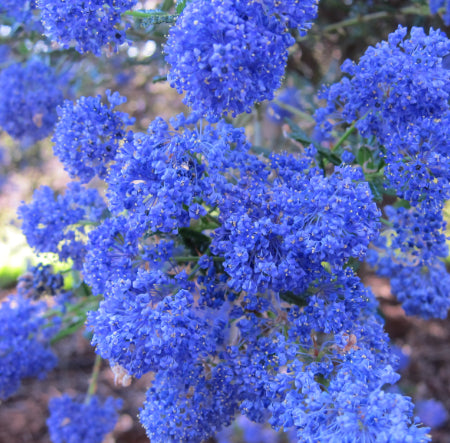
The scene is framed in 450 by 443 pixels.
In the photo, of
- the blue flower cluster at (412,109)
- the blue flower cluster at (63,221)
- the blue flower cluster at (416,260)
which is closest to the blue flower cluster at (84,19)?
the blue flower cluster at (63,221)

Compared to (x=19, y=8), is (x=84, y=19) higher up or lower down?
lower down

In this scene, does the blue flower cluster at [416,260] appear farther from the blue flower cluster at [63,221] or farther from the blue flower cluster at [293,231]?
the blue flower cluster at [63,221]

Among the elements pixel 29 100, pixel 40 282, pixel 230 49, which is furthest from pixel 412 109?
pixel 29 100

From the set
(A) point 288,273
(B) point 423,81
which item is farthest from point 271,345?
(B) point 423,81

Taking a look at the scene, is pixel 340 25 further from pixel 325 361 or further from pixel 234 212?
pixel 325 361

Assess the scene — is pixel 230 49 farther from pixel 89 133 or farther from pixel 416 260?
pixel 416 260

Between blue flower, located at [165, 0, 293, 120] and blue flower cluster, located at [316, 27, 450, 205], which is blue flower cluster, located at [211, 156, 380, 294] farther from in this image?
blue flower, located at [165, 0, 293, 120]
